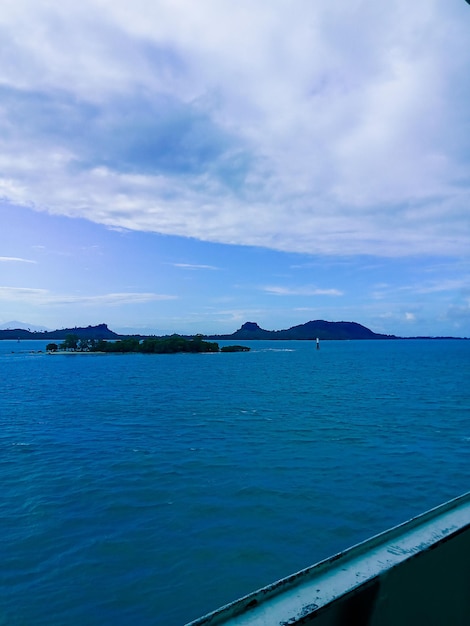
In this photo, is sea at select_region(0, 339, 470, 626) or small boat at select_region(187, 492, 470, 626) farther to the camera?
sea at select_region(0, 339, 470, 626)

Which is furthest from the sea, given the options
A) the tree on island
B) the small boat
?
the tree on island

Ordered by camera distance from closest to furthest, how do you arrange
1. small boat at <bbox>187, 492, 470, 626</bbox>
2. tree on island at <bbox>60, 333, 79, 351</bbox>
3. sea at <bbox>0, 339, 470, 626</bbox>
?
small boat at <bbox>187, 492, 470, 626</bbox> < sea at <bbox>0, 339, 470, 626</bbox> < tree on island at <bbox>60, 333, 79, 351</bbox>

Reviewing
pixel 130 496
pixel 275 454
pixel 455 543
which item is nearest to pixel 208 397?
pixel 275 454

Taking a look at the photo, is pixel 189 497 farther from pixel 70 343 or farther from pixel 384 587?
pixel 70 343

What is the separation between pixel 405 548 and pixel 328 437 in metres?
21.2

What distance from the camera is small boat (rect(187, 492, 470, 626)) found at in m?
1.20

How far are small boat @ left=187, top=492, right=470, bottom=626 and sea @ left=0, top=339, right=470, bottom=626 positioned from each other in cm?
746

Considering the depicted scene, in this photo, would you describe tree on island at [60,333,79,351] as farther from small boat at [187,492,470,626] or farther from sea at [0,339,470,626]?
small boat at [187,492,470,626]

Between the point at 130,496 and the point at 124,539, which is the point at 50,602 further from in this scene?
the point at 130,496

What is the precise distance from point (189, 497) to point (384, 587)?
41.5 feet

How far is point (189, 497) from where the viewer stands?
1286cm

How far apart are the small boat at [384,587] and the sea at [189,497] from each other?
24.5 feet

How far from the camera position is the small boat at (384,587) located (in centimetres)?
120

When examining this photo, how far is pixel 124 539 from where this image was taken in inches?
400
